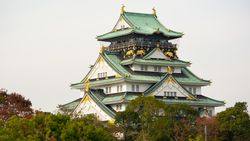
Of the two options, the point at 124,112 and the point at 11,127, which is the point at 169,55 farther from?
the point at 11,127

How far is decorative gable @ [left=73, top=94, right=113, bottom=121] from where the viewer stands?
12544cm

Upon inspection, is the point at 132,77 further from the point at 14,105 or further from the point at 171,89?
the point at 14,105

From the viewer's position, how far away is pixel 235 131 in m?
115

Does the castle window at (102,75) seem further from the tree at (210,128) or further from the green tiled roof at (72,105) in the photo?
the tree at (210,128)

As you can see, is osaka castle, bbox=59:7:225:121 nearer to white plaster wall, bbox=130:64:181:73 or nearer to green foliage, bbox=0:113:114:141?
white plaster wall, bbox=130:64:181:73

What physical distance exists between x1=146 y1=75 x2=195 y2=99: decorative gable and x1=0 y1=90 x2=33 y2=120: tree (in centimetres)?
2209

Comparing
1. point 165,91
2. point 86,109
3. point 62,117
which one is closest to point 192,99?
point 165,91

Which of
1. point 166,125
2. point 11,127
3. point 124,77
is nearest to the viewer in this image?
point 11,127

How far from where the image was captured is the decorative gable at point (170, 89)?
129 m

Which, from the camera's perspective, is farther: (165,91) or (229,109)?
(165,91)

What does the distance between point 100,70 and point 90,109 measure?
7574 millimetres

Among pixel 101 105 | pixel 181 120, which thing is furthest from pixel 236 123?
pixel 101 105

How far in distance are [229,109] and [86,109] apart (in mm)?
20462

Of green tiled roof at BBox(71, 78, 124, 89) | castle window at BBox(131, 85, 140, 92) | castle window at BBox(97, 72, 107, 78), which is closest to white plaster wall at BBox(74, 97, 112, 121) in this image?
green tiled roof at BBox(71, 78, 124, 89)
